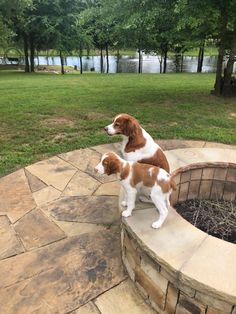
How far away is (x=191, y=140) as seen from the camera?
5.32 meters

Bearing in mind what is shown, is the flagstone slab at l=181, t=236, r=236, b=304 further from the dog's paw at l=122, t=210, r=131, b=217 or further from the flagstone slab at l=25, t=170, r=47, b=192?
the flagstone slab at l=25, t=170, r=47, b=192

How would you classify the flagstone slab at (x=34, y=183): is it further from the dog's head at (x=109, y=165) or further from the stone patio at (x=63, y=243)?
the dog's head at (x=109, y=165)

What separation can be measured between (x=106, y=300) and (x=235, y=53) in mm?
7941

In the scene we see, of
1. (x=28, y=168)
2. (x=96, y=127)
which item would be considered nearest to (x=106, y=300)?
(x=28, y=168)

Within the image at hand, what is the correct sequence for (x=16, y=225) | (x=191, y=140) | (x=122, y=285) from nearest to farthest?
(x=122, y=285), (x=16, y=225), (x=191, y=140)

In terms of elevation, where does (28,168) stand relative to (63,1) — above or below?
below

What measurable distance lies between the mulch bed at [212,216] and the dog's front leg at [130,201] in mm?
885

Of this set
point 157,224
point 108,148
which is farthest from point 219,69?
point 157,224

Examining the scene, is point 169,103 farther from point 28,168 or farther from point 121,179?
point 121,179

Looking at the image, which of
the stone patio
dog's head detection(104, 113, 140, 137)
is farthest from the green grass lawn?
dog's head detection(104, 113, 140, 137)

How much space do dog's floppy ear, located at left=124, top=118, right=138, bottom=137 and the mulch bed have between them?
1116 mm

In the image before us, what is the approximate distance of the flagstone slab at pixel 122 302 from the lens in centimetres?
220

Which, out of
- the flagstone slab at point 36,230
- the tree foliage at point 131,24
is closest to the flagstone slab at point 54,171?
the flagstone slab at point 36,230

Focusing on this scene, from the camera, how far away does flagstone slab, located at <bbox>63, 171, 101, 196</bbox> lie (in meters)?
3.68
